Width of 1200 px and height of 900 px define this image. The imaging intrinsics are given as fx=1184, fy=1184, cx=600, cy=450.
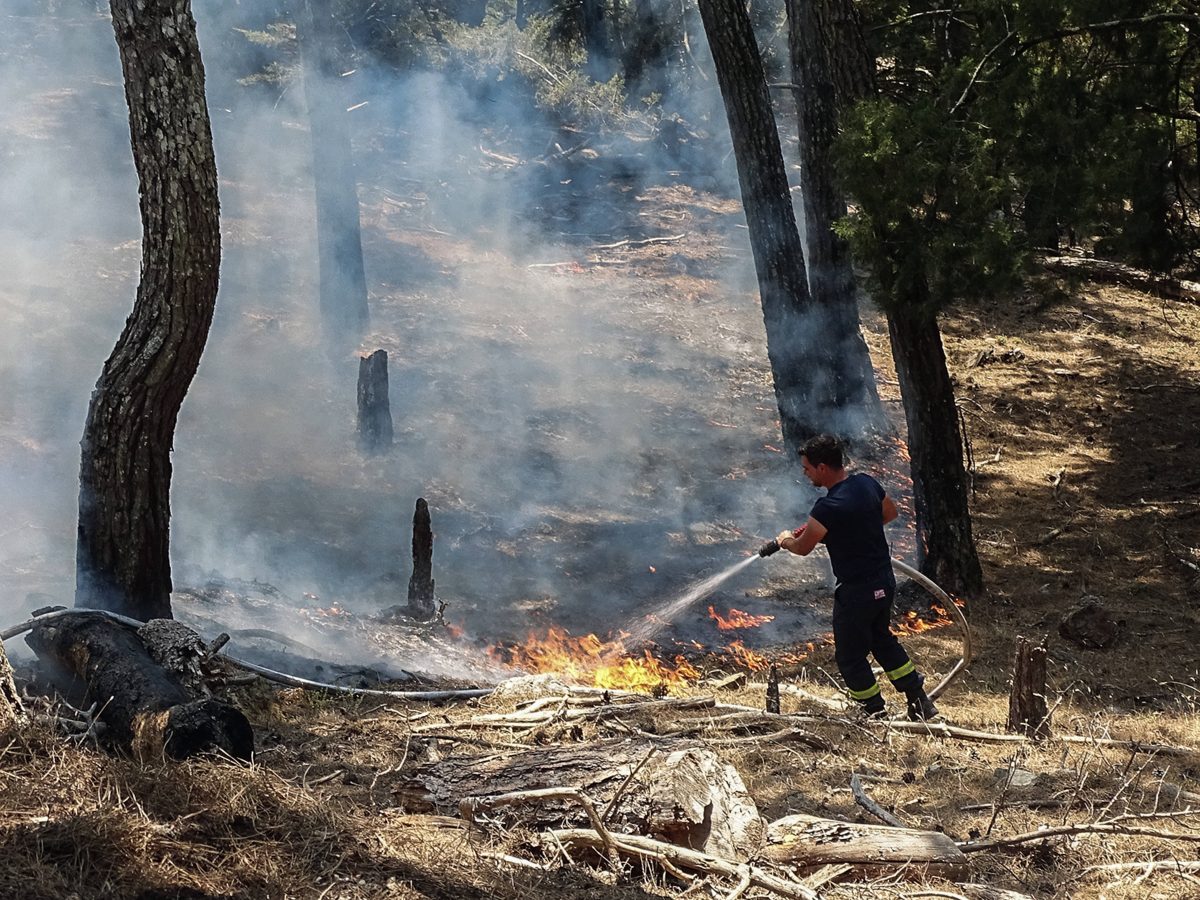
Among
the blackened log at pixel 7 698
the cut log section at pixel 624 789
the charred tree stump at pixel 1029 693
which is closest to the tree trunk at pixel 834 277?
the charred tree stump at pixel 1029 693

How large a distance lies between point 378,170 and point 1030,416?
1175 centimetres

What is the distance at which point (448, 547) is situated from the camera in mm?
10312

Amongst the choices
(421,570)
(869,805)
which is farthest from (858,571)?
(421,570)

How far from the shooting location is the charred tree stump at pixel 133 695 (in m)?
4.61

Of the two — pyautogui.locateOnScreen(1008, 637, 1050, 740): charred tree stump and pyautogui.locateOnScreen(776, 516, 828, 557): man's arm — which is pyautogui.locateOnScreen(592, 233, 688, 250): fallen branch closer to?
pyautogui.locateOnScreen(776, 516, 828, 557): man's arm

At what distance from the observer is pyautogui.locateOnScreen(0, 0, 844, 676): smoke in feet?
32.8

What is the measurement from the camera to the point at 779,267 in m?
12.6

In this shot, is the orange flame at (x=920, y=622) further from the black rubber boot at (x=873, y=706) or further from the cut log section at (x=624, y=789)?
the cut log section at (x=624, y=789)

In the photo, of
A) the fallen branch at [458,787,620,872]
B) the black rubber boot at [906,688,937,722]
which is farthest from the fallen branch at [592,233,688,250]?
the fallen branch at [458,787,620,872]

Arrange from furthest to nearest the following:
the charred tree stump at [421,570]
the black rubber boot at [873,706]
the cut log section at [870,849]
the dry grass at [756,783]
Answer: the charred tree stump at [421,570] → the black rubber boot at [873,706] → the cut log section at [870,849] → the dry grass at [756,783]

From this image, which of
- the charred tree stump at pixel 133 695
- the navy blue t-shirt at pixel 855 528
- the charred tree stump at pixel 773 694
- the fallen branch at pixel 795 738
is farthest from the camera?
the navy blue t-shirt at pixel 855 528

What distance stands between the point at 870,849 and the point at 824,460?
9.03ft

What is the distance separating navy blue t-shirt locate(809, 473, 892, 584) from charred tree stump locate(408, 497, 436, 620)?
10.4 feet

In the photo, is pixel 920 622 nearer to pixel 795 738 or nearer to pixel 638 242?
pixel 795 738
